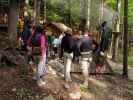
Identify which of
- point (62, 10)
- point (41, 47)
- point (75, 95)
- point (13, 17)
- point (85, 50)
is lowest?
point (75, 95)

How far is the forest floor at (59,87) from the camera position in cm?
1084

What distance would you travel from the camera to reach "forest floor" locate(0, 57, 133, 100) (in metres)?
10.8

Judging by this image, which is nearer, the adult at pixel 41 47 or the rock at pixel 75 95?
the adult at pixel 41 47

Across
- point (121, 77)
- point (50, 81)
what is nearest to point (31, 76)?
point (50, 81)

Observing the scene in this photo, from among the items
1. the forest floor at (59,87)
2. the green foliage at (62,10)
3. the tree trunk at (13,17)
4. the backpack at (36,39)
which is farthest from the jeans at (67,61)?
the green foliage at (62,10)

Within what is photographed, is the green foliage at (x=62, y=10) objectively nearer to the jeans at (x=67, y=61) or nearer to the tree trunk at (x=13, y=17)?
the tree trunk at (x=13, y=17)

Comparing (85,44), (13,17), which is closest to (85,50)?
(85,44)

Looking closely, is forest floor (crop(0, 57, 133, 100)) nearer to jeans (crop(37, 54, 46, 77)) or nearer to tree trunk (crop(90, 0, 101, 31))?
jeans (crop(37, 54, 46, 77))

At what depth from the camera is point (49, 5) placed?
97.3 feet

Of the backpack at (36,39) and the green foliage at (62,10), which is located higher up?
the green foliage at (62,10)

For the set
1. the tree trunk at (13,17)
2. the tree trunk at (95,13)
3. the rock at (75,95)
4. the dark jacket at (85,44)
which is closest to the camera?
the rock at (75,95)

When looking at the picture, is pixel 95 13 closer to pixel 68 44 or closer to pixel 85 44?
pixel 85 44

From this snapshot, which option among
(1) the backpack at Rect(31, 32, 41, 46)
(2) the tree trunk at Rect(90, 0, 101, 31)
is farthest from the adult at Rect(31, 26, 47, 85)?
(2) the tree trunk at Rect(90, 0, 101, 31)

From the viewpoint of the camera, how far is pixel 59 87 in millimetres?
11781
